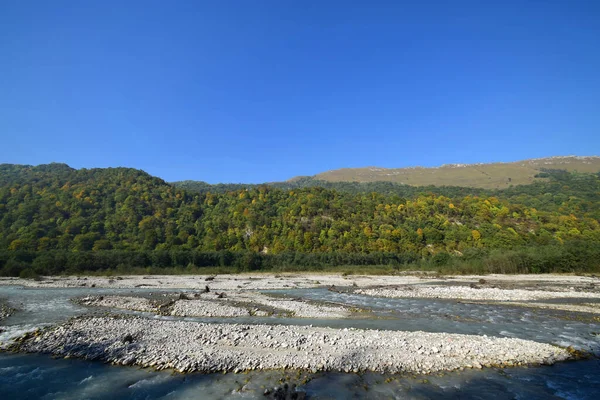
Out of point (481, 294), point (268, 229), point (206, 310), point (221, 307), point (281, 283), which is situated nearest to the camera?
point (206, 310)

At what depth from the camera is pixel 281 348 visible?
1511cm

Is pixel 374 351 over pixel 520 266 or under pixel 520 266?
over

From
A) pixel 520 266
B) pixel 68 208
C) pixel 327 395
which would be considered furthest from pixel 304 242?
pixel 327 395

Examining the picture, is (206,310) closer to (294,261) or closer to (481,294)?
(481,294)

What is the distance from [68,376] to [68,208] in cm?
10537

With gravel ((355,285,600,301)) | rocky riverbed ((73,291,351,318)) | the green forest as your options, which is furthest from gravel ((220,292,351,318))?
the green forest

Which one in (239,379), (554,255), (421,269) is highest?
(239,379)

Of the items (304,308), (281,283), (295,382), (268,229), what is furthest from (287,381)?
(268,229)

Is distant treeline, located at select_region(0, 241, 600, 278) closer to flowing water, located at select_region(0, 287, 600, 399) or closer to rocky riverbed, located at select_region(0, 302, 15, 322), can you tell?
rocky riverbed, located at select_region(0, 302, 15, 322)

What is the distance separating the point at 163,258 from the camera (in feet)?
240

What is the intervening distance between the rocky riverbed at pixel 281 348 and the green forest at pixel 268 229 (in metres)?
55.4

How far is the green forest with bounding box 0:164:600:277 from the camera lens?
65188mm

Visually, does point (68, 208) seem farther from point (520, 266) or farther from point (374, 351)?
point (520, 266)

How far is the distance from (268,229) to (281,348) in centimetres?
9324
